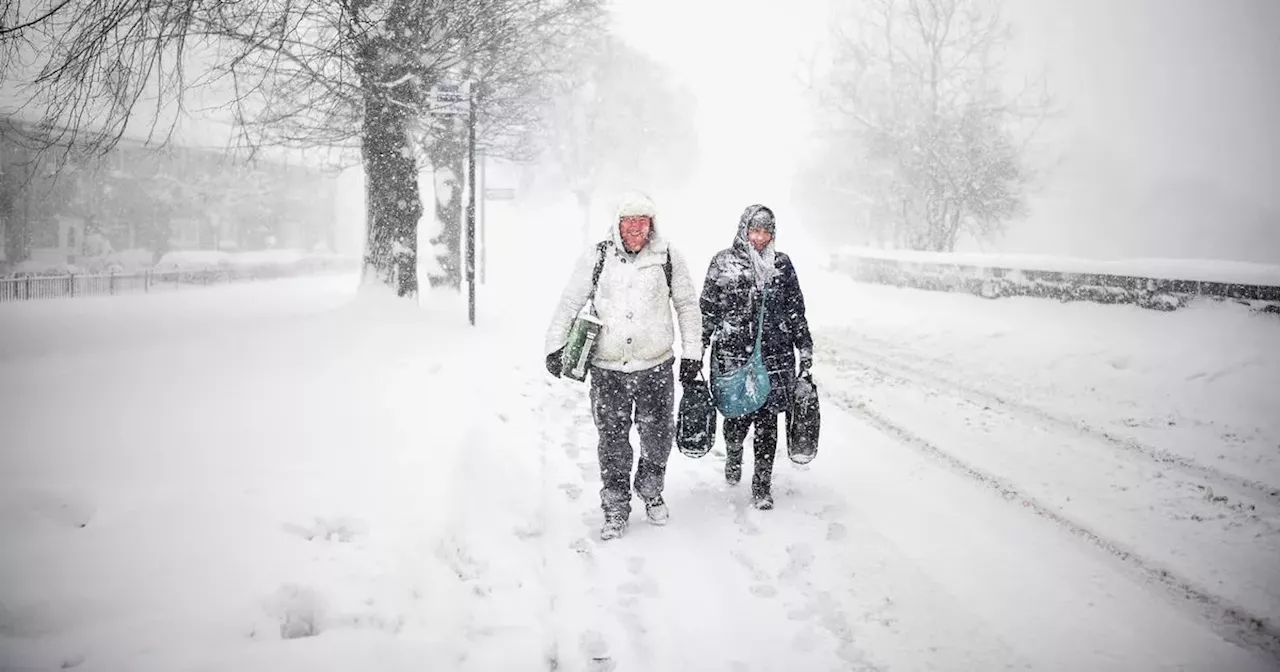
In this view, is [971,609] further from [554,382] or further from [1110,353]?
[1110,353]

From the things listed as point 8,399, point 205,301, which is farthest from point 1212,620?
point 205,301

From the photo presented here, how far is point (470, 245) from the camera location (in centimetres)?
1045

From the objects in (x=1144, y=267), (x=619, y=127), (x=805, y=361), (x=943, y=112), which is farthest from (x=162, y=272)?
(x=943, y=112)

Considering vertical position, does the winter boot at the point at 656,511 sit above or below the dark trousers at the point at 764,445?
below

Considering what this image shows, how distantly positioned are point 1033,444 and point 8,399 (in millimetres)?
9324

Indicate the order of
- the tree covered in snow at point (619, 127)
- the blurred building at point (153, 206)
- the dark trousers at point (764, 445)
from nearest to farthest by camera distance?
the dark trousers at point (764, 445)
the blurred building at point (153, 206)
the tree covered in snow at point (619, 127)

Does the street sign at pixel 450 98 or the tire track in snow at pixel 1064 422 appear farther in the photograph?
the street sign at pixel 450 98

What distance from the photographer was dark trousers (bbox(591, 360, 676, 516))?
402 cm

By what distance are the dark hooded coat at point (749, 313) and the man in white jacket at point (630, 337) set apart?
0.33 metres

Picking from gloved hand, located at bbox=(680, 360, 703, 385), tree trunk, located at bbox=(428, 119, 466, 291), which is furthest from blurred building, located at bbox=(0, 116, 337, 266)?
gloved hand, located at bbox=(680, 360, 703, 385)

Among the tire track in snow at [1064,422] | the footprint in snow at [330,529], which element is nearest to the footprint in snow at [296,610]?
the footprint in snow at [330,529]

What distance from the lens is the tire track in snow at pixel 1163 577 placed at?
3078 millimetres

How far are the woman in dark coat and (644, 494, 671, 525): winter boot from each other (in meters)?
0.72

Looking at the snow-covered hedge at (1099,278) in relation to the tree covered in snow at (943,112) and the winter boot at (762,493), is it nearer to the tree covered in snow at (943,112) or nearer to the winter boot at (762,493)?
the tree covered in snow at (943,112)
